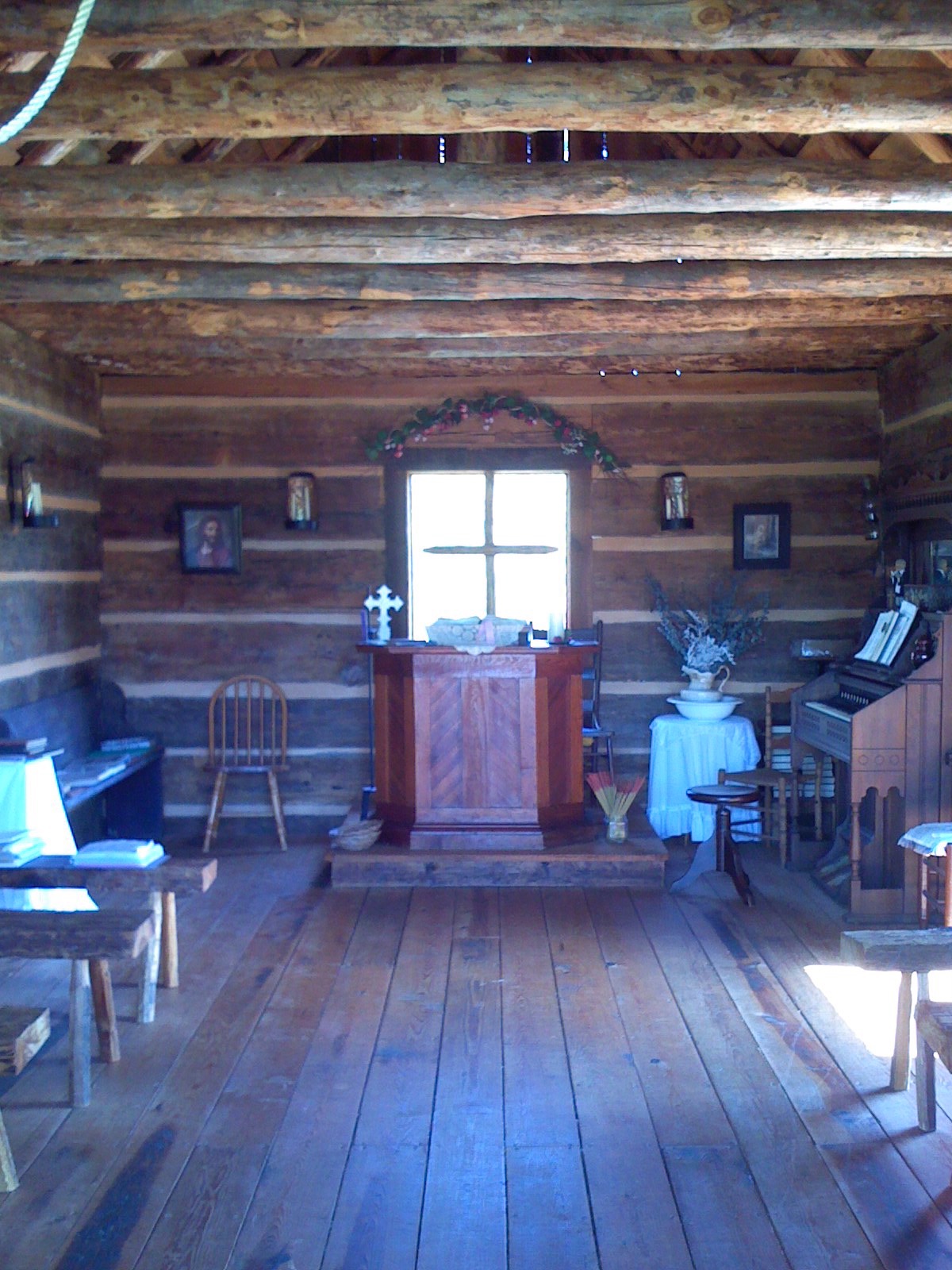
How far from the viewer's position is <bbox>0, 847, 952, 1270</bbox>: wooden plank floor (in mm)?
3045

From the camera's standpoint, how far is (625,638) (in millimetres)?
7699

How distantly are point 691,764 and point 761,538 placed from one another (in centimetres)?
154

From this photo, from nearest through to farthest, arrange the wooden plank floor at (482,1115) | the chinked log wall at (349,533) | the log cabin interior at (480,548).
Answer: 1. the wooden plank floor at (482,1115)
2. the log cabin interior at (480,548)
3. the chinked log wall at (349,533)

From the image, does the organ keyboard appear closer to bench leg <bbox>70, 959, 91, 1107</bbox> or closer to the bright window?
the bright window

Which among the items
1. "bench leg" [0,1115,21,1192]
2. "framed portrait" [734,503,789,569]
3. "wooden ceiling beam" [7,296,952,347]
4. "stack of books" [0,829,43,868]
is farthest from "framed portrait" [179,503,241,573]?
"bench leg" [0,1115,21,1192]

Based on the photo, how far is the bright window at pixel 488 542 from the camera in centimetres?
773

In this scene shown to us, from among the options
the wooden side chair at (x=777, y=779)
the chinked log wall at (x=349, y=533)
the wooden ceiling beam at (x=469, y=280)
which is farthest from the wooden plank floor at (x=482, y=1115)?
the wooden ceiling beam at (x=469, y=280)

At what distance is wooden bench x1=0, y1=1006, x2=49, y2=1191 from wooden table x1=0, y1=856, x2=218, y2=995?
105 centimetres

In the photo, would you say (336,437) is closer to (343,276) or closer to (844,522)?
(343,276)

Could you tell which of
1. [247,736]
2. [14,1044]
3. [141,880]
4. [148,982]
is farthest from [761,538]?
[14,1044]

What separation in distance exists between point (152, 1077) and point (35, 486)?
335 centimetres

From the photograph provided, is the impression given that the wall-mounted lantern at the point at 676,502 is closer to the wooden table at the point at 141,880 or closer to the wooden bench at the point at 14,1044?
the wooden table at the point at 141,880

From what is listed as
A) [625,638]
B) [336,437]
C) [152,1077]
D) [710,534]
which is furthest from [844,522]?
[152,1077]

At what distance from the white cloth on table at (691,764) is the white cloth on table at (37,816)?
347 cm
